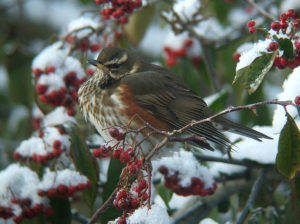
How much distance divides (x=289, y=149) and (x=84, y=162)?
2.99 ft

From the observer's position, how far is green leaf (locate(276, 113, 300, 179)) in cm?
165

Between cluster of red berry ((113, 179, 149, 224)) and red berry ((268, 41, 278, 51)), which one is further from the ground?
red berry ((268, 41, 278, 51))

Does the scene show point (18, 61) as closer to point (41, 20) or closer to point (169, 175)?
point (169, 175)

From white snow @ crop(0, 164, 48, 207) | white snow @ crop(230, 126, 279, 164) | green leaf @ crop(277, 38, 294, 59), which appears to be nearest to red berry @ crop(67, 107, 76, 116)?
white snow @ crop(0, 164, 48, 207)

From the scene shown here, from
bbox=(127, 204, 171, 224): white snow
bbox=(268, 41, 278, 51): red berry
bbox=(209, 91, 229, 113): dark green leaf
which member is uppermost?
bbox=(209, 91, 229, 113): dark green leaf

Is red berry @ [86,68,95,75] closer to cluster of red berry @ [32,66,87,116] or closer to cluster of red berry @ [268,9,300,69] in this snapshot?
cluster of red berry @ [32,66,87,116]

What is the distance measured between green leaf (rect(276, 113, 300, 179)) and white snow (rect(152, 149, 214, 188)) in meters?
0.66

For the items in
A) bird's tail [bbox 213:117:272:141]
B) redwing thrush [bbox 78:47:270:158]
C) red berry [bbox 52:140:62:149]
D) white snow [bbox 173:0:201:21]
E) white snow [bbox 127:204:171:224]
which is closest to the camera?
white snow [bbox 127:204:171:224]

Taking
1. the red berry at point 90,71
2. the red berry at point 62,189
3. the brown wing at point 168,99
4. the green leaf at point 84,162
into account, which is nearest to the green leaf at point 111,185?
the green leaf at point 84,162

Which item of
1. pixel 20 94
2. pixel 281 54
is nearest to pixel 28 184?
pixel 281 54

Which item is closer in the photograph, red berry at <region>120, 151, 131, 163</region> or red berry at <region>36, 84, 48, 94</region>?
red berry at <region>120, 151, 131, 163</region>

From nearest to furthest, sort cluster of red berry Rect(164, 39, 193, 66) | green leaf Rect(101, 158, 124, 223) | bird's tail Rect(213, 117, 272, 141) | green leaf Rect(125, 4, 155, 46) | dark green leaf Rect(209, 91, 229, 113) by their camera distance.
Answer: green leaf Rect(101, 158, 124, 223)
bird's tail Rect(213, 117, 272, 141)
dark green leaf Rect(209, 91, 229, 113)
green leaf Rect(125, 4, 155, 46)
cluster of red berry Rect(164, 39, 193, 66)

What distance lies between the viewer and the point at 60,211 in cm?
227

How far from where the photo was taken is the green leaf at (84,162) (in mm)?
2166
